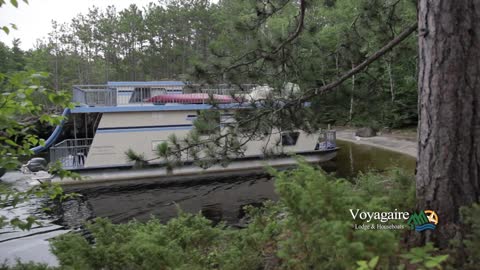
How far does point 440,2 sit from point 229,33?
9.28ft

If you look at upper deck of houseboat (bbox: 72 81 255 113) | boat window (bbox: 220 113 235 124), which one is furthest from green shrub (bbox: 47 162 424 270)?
upper deck of houseboat (bbox: 72 81 255 113)

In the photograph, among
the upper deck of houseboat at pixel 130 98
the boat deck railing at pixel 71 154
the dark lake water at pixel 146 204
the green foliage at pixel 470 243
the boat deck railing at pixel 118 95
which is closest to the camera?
the green foliage at pixel 470 243

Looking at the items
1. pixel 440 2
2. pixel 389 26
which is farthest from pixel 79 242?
pixel 389 26

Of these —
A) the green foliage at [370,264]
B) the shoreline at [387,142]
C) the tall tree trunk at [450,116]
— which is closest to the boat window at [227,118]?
the tall tree trunk at [450,116]

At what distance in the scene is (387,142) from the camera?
19.2 metres

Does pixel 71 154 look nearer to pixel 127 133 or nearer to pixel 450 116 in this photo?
Answer: pixel 127 133

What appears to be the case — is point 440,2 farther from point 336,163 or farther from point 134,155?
point 336,163

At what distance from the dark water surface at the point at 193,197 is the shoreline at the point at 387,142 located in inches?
59.8

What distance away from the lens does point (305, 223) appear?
2441mm

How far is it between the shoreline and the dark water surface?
152cm

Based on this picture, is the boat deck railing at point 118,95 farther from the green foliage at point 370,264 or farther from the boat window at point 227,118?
the green foliage at point 370,264

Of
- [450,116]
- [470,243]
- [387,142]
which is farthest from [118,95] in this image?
[470,243]

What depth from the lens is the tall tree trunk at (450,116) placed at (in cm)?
266

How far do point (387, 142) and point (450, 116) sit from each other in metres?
17.4
